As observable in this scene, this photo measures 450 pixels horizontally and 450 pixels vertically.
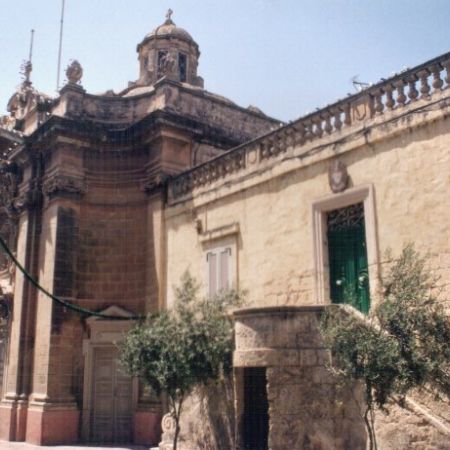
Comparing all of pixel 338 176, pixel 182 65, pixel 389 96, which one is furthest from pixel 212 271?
pixel 182 65

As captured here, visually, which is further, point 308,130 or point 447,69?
point 308,130

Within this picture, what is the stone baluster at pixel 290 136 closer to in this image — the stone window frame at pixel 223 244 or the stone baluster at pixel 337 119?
the stone baluster at pixel 337 119

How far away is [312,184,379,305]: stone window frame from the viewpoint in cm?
1088

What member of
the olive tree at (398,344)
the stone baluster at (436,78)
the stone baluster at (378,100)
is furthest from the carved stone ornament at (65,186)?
the olive tree at (398,344)

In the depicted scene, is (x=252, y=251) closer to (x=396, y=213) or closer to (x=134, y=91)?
(x=396, y=213)

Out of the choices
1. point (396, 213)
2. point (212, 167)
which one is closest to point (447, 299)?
point (396, 213)

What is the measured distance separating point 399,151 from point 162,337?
532 centimetres

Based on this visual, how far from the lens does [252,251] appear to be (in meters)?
13.5

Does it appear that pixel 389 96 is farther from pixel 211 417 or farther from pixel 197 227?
pixel 211 417

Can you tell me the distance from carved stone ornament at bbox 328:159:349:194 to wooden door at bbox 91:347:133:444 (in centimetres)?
701

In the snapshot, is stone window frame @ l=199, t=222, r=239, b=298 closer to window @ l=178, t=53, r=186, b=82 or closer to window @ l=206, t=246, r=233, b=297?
window @ l=206, t=246, r=233, b=297

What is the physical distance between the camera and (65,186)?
16.7 m

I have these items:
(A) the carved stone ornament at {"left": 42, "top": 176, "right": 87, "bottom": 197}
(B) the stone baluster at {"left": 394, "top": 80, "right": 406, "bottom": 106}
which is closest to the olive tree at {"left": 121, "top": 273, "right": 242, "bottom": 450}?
(B) the stone baluster at {"left": 394, "top": 80, "right": 406, "bottom": 106}

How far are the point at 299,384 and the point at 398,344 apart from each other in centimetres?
231
